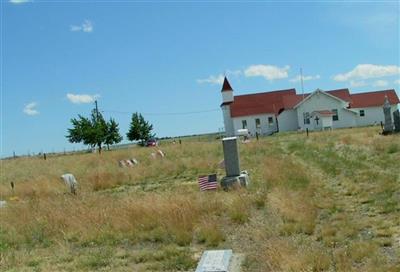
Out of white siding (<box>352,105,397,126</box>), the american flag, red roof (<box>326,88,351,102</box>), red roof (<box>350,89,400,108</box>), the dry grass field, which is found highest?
red roof (<box>326,88,351,102</box>)

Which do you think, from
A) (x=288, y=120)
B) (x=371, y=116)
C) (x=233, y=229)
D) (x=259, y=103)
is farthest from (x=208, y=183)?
(x=371, y=116)

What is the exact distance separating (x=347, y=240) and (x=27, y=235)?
567cm

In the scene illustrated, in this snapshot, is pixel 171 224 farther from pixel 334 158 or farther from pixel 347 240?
pixel 334 158

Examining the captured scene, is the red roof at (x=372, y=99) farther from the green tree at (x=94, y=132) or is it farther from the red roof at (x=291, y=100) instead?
the green tree at (x=94, y=132)

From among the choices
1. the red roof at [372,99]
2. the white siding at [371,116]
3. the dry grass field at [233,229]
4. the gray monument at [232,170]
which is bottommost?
the dry grass field at [233,229]

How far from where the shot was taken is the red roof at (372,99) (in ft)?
192

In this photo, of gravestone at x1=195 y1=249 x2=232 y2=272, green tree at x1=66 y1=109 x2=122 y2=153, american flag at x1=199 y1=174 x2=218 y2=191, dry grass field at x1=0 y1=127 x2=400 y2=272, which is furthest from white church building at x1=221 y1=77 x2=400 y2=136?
gravestone at x1=195 y1=249 x2=232 y2=272

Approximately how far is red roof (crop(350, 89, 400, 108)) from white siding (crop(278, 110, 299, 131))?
7.95 metres

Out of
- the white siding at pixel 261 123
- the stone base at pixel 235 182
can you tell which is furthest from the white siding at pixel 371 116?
the stone base at pixel 235 182

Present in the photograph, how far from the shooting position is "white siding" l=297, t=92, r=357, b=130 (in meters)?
56.6

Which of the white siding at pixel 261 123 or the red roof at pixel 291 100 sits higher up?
the red roof at pixel 291 100

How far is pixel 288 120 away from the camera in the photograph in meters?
58.7

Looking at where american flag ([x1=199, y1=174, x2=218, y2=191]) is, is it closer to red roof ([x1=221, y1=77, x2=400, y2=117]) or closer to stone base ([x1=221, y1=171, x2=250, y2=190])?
stone base ([x1=221, y1=171, x2=250, y2=190])

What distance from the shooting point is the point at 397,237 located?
652cm
